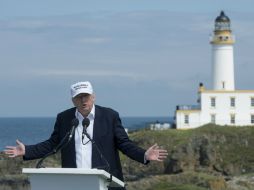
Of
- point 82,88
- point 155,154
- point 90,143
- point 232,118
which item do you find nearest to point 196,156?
point 232,118

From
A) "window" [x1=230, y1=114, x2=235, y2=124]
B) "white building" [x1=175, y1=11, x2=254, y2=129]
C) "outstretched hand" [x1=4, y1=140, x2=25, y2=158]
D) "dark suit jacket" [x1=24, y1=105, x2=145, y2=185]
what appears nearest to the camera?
"dark suit jacket" [x1=24, y1=105, x2=145, y2=185]

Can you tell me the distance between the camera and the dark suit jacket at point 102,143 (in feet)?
25.7

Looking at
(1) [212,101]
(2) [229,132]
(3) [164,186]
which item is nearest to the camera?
(3) [164,186]

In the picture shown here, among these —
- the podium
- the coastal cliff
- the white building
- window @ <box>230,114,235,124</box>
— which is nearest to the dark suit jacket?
the podium

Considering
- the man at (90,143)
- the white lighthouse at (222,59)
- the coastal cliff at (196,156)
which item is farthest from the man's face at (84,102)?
the white lighthouse at (222,59)

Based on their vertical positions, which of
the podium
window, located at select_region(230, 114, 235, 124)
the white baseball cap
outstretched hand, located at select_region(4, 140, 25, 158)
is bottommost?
the podium

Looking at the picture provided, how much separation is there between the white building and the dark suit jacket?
56977mm

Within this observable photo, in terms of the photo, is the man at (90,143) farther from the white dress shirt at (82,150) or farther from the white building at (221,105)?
the white building at (221,105)

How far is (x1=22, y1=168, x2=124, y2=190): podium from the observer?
6.70 meters

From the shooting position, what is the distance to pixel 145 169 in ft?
178

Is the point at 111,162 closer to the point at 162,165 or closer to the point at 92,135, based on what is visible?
the point at 92,135

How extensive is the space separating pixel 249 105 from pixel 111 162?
194ft

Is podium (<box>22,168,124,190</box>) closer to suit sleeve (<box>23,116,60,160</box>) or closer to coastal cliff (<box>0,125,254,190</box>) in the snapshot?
suit sleeve (<box>23,116,60,160</box>)

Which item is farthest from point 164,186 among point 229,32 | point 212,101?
point 229,32
